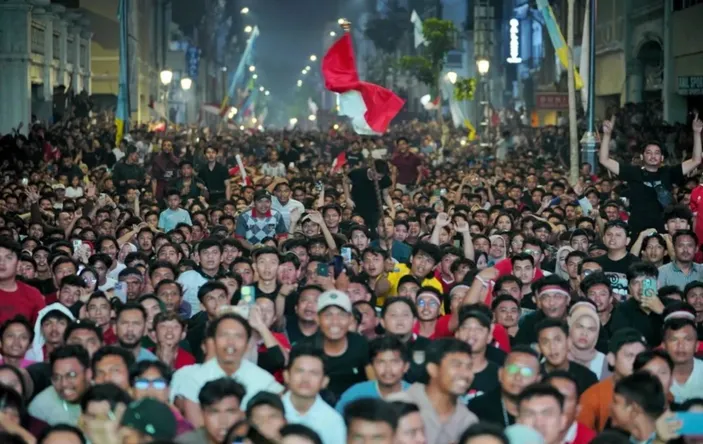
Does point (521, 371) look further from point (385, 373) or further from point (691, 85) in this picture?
point (691, 85)

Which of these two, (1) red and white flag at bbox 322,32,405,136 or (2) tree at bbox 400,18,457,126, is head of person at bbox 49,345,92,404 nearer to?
(1) red and white flag at bbox 322,32,405,136

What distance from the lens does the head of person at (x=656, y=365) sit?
9602 millimetres

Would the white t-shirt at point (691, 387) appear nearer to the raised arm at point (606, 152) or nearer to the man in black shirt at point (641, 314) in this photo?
the man in black shirt at point (641, 314)

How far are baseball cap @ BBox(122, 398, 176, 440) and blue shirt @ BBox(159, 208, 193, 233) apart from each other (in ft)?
40.0

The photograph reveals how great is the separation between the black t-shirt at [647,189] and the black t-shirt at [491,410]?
7.68m

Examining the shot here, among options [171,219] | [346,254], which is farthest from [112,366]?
[171,219]

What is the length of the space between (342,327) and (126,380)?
1.85 metres

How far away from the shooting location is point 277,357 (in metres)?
11.0

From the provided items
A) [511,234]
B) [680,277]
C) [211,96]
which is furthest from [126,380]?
[211,96]

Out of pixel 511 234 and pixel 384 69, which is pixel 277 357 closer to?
pixel 511 234

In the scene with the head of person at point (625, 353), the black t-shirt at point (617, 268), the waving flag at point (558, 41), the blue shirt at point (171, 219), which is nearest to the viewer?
the head of person at point (625, 353)

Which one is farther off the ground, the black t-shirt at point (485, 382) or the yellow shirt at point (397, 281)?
the yellow shirt at point (397, 281)

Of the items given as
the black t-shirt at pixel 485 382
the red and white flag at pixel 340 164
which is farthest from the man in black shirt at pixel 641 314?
the red and white flag at pixel 340 164

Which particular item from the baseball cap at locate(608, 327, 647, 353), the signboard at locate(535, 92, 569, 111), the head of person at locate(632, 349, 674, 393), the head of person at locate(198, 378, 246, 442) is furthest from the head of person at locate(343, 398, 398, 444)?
the signboard at locate(535, 92, 569, 111)
